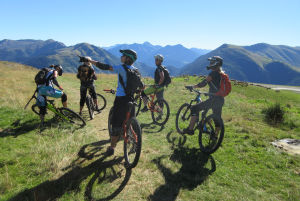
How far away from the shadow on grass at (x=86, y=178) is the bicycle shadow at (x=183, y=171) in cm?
100

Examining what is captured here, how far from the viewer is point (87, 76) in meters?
9.25

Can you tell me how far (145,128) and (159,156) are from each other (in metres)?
2.92

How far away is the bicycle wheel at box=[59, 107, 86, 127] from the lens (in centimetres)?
786

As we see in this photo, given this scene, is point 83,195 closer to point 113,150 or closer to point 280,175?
point 113,150

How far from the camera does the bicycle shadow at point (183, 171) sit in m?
4.26

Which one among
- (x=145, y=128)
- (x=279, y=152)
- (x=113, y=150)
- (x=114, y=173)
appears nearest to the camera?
(x=114, y=173)

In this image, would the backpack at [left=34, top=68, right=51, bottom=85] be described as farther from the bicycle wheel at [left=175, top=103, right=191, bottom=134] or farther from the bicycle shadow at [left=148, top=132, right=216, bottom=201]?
the bicycle wheel at [left=175, top=103, right=191, bottom=134]

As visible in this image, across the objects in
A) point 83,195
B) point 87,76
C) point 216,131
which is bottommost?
point 83,195

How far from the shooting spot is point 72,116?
8.10 m

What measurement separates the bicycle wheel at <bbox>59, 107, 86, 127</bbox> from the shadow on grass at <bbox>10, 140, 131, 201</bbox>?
8.67ft

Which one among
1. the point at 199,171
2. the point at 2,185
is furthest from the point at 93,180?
the point at 199,171

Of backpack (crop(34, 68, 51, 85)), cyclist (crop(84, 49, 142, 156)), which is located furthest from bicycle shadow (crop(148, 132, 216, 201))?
backpack (crop(34, 68, 51, 85))

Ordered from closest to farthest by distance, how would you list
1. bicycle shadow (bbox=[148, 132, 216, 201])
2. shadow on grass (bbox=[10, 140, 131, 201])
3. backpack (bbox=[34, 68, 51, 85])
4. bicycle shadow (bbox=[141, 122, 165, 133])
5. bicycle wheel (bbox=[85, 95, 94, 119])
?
shadow on grass (bbox=[10, 140, 131, 201]) < bicycle shadow (bbox=[148, 132, 216, 201]) < backpack (bbox=[34, 68, 51, 85]) < bicycle shadow (bbox=[141, 122, 165, 133]) < bicycle wheel (bbox=[85, 95, 94, 119])

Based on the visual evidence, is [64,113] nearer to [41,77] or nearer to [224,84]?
[41,77]
